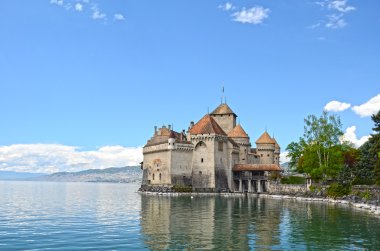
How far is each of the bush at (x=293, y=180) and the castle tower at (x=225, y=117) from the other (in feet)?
65.8

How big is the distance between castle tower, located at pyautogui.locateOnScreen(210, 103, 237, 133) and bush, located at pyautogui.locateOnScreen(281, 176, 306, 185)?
65.8ft

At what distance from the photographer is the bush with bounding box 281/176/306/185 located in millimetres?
70062

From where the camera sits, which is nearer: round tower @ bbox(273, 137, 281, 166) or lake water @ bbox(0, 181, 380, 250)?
lake water @ bbox(0, 181, 380, 250)

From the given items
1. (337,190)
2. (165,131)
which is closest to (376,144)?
(337,190)

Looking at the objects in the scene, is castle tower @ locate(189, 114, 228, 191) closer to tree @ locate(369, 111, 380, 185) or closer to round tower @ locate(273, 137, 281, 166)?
round tower @ locate(273, 137, 281, 166)

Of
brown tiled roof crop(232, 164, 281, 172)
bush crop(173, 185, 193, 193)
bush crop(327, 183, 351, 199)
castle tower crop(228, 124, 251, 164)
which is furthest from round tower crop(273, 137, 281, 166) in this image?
bush crop(327, 183, 351, 199)

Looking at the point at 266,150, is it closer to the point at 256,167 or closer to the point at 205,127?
the point at 256,167

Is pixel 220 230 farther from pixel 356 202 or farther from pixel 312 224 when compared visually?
pixel 356 202

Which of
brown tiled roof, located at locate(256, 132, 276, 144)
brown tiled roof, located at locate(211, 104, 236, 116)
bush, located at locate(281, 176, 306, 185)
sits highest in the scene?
brown tiled roof, located at locate(211, 104, 236, 116)

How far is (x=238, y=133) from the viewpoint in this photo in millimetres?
84125

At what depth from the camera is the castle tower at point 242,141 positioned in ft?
269

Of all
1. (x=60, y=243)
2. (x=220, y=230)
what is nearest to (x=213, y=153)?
(x=220, y=230)

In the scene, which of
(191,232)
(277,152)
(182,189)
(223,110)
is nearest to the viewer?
(191,232)

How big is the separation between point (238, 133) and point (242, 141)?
6.39ft
